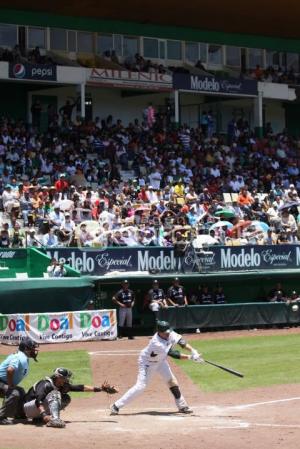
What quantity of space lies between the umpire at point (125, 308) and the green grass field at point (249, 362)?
96.0 inches

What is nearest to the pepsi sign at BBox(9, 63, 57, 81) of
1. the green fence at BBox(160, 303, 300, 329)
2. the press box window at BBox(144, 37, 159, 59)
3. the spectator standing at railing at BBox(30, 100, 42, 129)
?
the spectator standing at railing at BBox(30, 100, 42, 129)

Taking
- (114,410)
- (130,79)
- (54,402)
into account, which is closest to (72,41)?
(130,79)

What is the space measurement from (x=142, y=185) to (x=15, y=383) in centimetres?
2225

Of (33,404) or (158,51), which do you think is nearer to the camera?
(33,404)

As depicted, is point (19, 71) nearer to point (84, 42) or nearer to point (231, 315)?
point (84, 42)

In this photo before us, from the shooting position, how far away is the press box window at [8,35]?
4259 cm

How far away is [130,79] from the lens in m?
42.7

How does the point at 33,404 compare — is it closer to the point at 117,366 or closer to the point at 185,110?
the point at 117,366

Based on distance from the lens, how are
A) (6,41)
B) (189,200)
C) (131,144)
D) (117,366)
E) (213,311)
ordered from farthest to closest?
(6,41) < (131,144) < (189,200) < (213,311) < (117,366)

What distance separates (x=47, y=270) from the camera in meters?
28.1

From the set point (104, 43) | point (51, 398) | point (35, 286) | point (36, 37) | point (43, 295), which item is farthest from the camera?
point (104, 43)

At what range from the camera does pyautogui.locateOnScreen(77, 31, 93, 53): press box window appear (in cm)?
4522

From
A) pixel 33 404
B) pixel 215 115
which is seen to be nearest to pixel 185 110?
pixel 215 115

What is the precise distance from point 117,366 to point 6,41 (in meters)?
24.2
